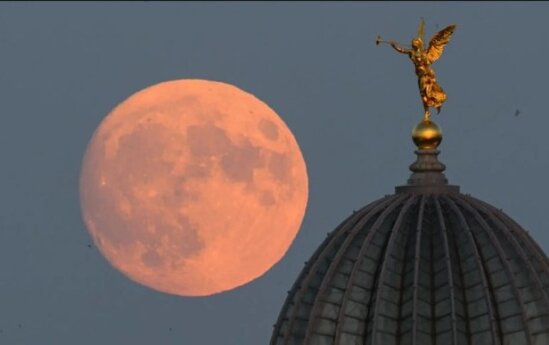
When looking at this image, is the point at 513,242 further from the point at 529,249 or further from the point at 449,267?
the point at 449,267

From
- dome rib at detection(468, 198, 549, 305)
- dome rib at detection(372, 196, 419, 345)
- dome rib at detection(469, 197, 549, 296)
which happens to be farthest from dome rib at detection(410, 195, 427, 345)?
dome rib at detection(469, 197, 549, 296)

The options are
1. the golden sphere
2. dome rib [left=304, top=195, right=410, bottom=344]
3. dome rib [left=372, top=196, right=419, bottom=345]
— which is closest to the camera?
dome rib [left=372, top=196, right=419, bottom=345]

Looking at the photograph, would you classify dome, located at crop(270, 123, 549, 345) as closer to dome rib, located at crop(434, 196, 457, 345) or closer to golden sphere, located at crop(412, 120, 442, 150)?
dome rib, located at crop(434, 196, 457, 345)

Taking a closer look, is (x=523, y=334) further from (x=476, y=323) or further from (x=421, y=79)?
(x=421, y=79)

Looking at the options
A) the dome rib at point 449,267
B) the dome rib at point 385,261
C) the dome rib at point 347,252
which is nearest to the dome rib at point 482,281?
the dome rib at point 449,267

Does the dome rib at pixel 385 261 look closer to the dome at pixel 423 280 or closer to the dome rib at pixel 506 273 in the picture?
the dome at pixel 423 280

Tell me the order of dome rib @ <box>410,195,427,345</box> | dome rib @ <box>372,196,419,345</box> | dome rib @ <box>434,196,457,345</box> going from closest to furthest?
dome rib @ <box>434,196,457,345</box>
dome rib @ <box>410,195,427,345</box>
dome rib @ <box>372,196,419,345</box>
